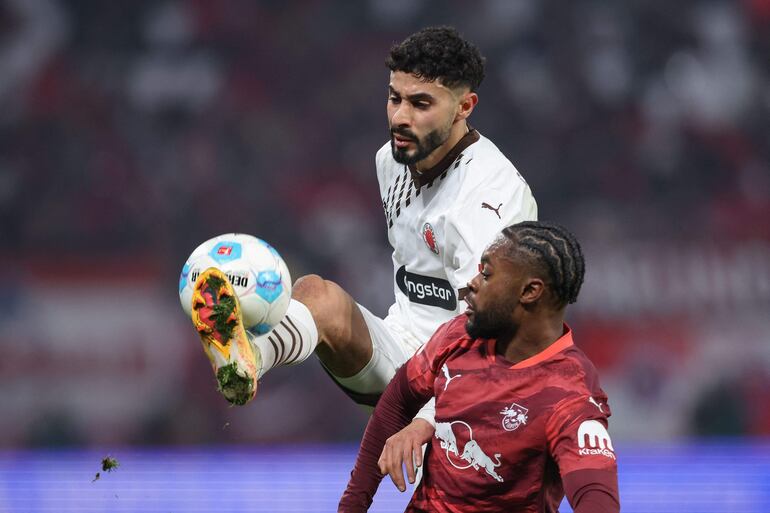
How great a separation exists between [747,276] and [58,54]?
5.95 meters

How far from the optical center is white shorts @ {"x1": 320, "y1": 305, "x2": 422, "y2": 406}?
13.9 ft

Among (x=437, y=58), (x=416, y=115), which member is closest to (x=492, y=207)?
(x=416, y=115)

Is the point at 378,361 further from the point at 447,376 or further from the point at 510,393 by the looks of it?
the point at 510,393

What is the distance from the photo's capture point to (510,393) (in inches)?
114

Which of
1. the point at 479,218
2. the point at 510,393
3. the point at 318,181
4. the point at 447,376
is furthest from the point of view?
the point at 318,181

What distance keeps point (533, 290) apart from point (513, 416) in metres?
0.34

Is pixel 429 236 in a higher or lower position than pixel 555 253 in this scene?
higher

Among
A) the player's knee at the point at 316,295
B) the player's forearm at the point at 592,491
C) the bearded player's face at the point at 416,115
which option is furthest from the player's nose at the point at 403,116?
the player's forearm at the point at 592,491

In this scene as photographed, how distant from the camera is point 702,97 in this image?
9.21 meters

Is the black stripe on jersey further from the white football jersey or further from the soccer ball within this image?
the soccer ball

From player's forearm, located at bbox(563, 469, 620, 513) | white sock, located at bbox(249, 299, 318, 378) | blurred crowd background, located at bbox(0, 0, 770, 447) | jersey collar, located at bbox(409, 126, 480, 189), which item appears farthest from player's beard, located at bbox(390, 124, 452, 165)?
blurred crowd background, located at bbox(0, 0, 770, 447)

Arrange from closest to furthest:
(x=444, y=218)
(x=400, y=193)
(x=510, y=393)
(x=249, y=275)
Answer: (x=510, y=393), (x=249, y=275), (x=444, y=218), (x=400, y=193)

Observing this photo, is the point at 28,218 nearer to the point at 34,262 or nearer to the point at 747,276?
the point at 34,262

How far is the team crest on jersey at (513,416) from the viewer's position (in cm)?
284
